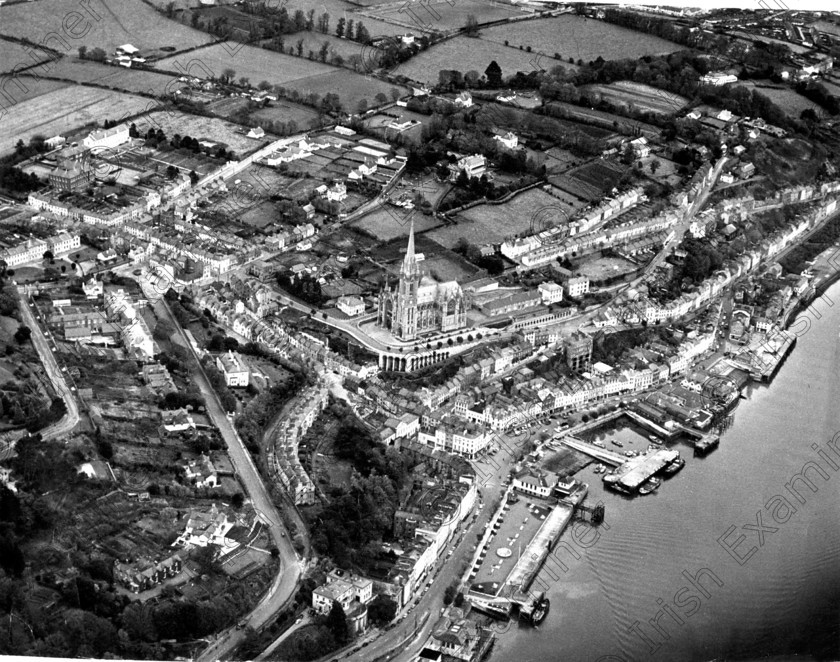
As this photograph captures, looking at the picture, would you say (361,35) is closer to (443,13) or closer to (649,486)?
(443,13)

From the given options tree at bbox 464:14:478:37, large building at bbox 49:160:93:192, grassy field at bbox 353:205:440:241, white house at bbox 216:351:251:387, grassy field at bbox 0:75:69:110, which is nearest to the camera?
white house at bbox 216:351:251:387

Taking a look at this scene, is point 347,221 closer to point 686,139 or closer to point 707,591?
point 686,139

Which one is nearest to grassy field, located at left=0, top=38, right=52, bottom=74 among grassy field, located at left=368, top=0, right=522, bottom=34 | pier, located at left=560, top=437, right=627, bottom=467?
grassy field, located at left=368, top=0, right=522, bottom=34

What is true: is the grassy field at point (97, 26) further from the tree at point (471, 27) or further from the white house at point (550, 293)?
the white house at point (550, 293)

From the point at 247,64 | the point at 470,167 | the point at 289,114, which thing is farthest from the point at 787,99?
the point at 247,64

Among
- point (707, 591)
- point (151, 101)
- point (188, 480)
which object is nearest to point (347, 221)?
point (151, 101)

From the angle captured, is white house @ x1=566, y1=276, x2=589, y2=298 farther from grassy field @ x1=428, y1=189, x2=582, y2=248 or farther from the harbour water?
the harbour water

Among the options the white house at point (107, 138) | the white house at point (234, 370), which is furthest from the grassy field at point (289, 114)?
the white house at point (234, 370)
